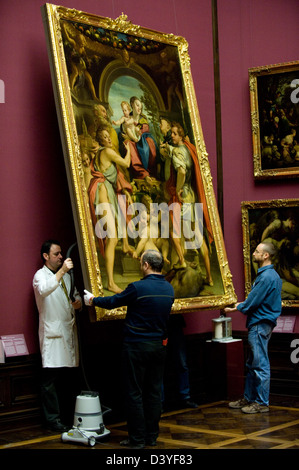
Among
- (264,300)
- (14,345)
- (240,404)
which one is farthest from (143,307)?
(240,404)

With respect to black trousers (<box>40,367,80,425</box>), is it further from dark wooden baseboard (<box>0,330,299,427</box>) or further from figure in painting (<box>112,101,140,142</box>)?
figure in painting (<box>112,101,140,142</box>)

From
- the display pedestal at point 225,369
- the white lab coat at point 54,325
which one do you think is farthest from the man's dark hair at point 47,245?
the display pedestal at point 225,369

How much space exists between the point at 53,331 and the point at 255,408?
8.04ft

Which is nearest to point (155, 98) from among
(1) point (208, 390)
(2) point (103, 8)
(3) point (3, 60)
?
(2) point (103, 8)

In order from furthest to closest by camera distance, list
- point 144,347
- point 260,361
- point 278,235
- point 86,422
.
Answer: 1. point 278,235
2. point 260,361
3. point 86,422
4. point 144,347

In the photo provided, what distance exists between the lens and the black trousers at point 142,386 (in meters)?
6.02

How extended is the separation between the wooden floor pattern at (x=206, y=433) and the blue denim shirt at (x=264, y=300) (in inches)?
42.1

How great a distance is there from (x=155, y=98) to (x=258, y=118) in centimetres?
166

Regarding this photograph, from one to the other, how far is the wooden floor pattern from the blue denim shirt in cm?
107

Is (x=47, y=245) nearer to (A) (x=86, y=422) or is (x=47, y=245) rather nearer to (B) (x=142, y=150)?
(B) (x=142, y=150)

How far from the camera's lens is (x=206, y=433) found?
6.80 m

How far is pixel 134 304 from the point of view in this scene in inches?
239
